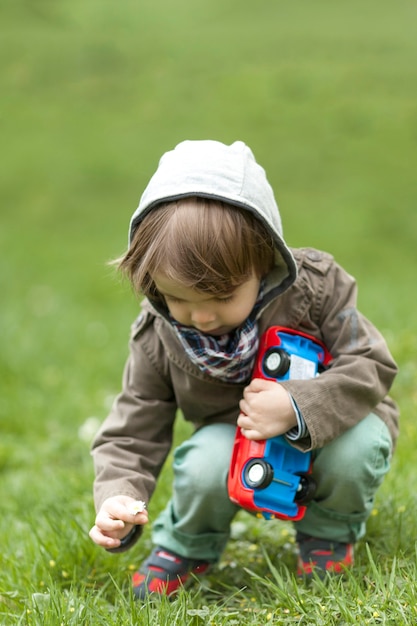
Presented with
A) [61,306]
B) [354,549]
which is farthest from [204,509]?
[61,306]

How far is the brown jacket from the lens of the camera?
9.32ft

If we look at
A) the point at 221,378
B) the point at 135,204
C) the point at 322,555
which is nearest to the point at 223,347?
the point at 221,378

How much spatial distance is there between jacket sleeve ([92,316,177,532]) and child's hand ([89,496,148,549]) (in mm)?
203

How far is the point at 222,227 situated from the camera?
8.80ft

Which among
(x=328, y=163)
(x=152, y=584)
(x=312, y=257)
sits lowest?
(x=152, y=584)

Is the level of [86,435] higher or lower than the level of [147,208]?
lower

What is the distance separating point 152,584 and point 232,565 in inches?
12.0

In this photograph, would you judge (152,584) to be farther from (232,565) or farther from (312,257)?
(312,257)

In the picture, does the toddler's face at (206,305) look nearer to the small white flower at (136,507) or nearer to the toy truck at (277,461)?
the toy truck at (277,461)

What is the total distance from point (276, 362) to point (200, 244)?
473 millimetres

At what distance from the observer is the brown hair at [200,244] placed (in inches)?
104

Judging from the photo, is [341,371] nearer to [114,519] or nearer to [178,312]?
[178,312]

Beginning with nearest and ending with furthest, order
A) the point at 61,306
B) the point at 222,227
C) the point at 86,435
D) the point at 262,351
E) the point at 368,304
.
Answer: the point at 222,227 < the point at 262,351 < the point at 86,435 < the point at 368,304 < the point at 61,306

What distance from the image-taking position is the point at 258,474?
280cm
